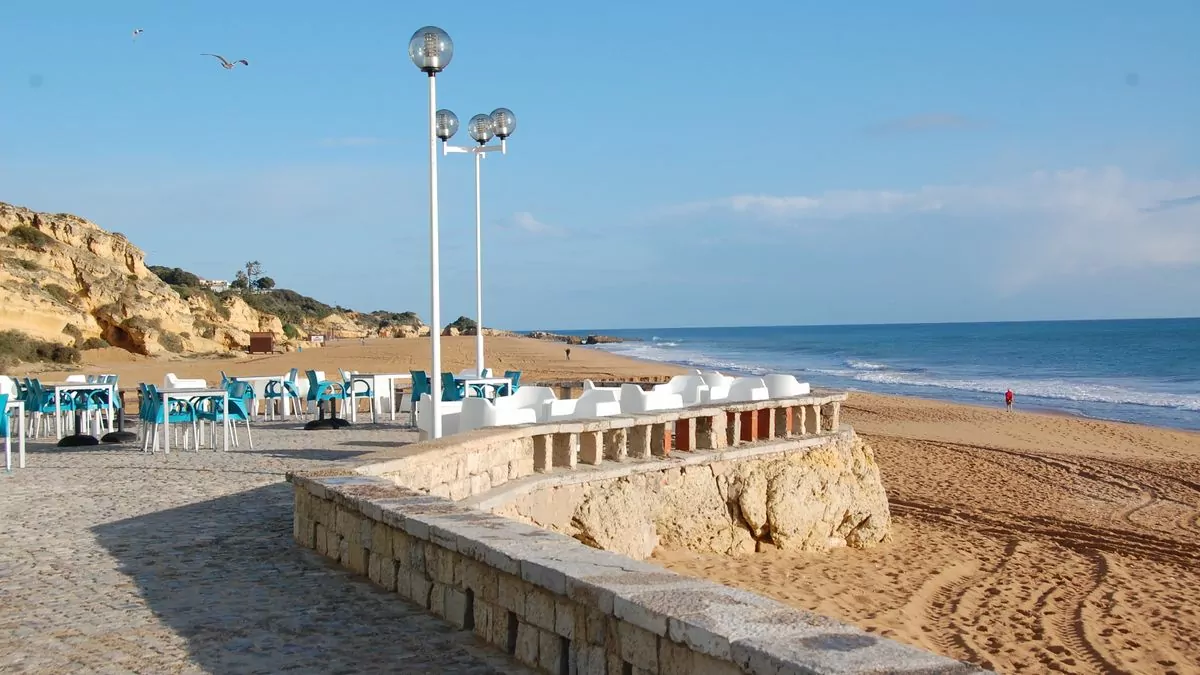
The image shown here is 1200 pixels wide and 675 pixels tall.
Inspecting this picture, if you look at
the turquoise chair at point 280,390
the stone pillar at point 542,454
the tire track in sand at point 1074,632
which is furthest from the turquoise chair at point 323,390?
the tire track in sand at point 1074,632

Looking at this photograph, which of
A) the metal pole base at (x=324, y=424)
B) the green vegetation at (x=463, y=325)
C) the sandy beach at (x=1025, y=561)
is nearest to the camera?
the sandy beach at (x=1025, y=561)

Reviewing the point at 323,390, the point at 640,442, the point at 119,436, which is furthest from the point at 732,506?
the point at 119,436

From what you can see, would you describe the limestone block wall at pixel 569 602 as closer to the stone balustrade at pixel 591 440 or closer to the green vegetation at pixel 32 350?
the stone balustrade at pixel 591 440

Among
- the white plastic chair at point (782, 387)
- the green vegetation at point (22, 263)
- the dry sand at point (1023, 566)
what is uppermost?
the green vegetation at point (22, 263)

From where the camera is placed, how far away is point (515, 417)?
8164 millimetres

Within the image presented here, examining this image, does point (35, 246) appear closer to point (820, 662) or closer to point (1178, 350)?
point (820, 662)

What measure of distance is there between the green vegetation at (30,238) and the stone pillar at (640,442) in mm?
33007

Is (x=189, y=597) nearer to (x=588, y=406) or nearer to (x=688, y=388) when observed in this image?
(x=588, y=406)

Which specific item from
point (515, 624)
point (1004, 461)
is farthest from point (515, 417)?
point (1004, 461)

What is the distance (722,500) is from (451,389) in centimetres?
483

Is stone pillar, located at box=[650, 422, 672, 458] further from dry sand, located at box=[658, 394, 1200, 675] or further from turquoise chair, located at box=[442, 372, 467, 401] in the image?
turquoise chair, located at box=[442, 372, 467, 401]

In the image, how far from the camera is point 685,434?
873 cm

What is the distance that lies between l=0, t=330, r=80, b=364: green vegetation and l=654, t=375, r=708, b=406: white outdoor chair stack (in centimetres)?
2374

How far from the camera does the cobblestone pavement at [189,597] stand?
3.66 meters
